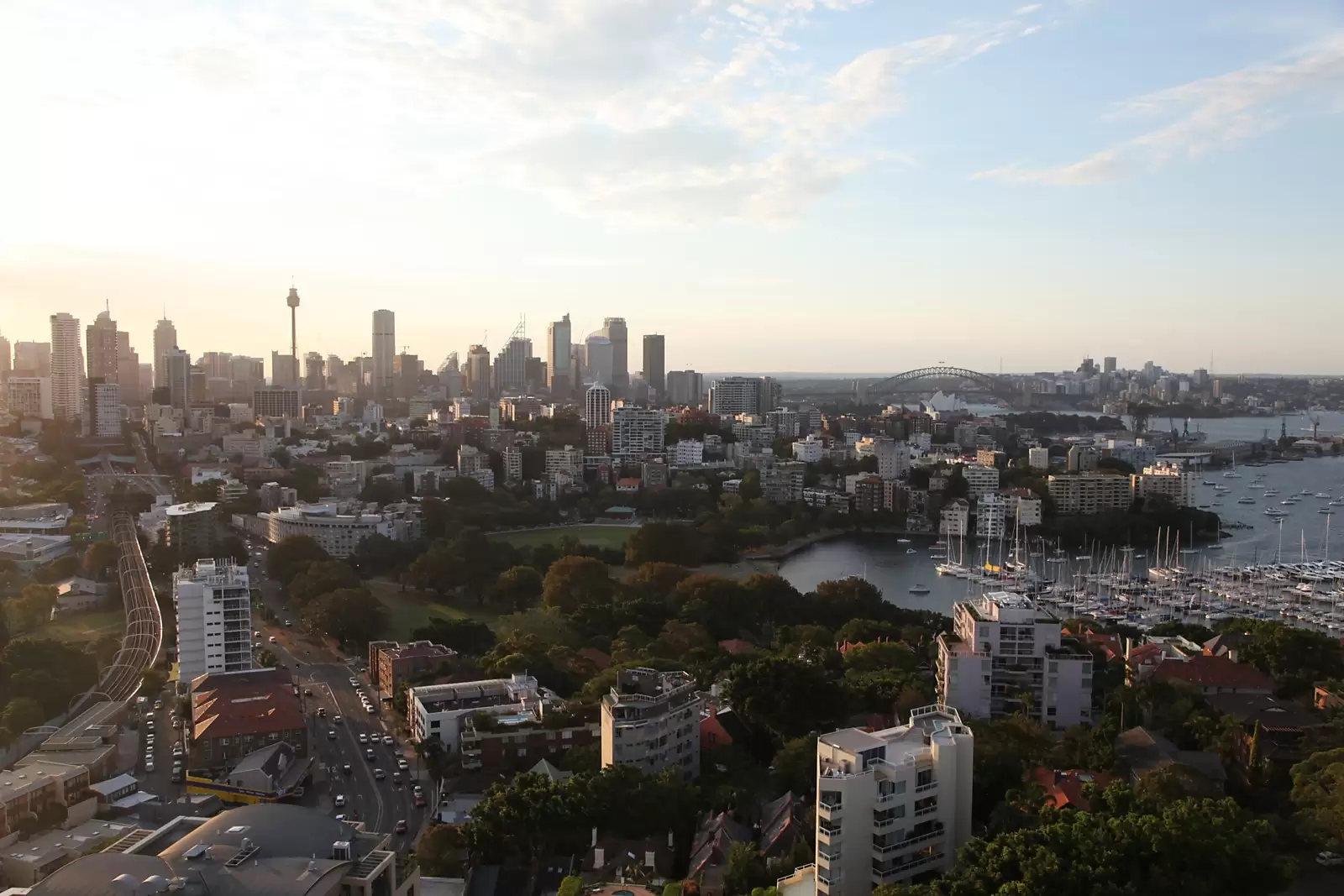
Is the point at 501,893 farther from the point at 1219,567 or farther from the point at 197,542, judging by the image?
the point at 1219,567

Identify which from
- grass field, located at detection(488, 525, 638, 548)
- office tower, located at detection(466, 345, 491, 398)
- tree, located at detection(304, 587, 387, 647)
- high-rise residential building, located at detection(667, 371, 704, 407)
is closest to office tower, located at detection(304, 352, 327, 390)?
office tower, located at detection(466, 345, 491, 398)

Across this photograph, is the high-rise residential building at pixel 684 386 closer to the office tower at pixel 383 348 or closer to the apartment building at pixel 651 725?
the office tower at pixel 383 348

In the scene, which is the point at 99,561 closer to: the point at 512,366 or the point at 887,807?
the point at 887,807

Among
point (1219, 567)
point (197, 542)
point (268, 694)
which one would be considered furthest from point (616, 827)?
point (1219, 567)

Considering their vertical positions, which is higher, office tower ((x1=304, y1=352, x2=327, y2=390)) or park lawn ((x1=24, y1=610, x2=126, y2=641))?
office tower ((x1=304, y1=352, x2=327, y2=390))

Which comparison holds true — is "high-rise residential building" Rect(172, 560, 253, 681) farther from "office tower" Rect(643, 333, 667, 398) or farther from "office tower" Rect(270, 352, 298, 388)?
"office tower" Rect(643, 333, 667, 398)

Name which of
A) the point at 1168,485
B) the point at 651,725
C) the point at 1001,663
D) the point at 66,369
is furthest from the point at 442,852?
the point at 66,369

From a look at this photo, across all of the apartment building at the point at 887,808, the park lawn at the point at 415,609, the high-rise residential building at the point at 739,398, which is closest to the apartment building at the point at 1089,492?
the park lawn at the point at 415,609
